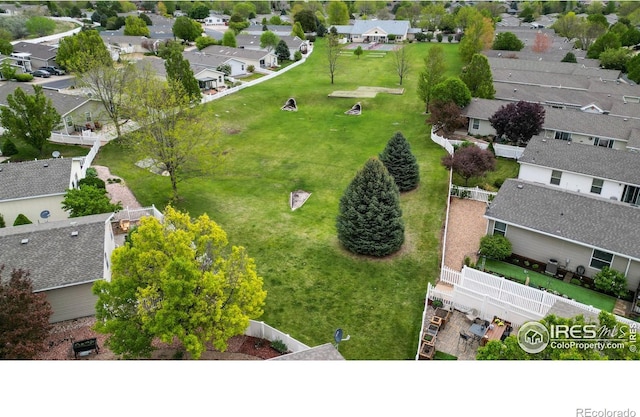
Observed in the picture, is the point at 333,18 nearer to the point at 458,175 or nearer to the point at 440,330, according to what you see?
the point at 458,175

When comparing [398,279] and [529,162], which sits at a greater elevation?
[529,162]

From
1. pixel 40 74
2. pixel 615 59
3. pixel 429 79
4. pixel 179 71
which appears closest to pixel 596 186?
pixel 429 79

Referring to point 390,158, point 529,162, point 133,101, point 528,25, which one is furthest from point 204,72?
point 528,25

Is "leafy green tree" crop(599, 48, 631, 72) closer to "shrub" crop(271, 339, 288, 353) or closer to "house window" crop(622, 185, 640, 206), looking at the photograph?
"house window" crop(622, 185, 640, 206)

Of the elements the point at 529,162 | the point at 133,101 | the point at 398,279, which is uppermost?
the point at 133,101

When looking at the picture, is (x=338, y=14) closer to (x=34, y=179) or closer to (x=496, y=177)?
(x=496, y=177)

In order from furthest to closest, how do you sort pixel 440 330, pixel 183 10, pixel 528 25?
pixel 183 10 < pixel 528 25 < pixel 440 330

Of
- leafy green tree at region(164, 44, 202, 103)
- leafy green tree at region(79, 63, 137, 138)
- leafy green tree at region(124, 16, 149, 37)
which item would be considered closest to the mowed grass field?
leafy green tree at region(79, 63, 137, 138)

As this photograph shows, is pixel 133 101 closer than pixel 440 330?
No
